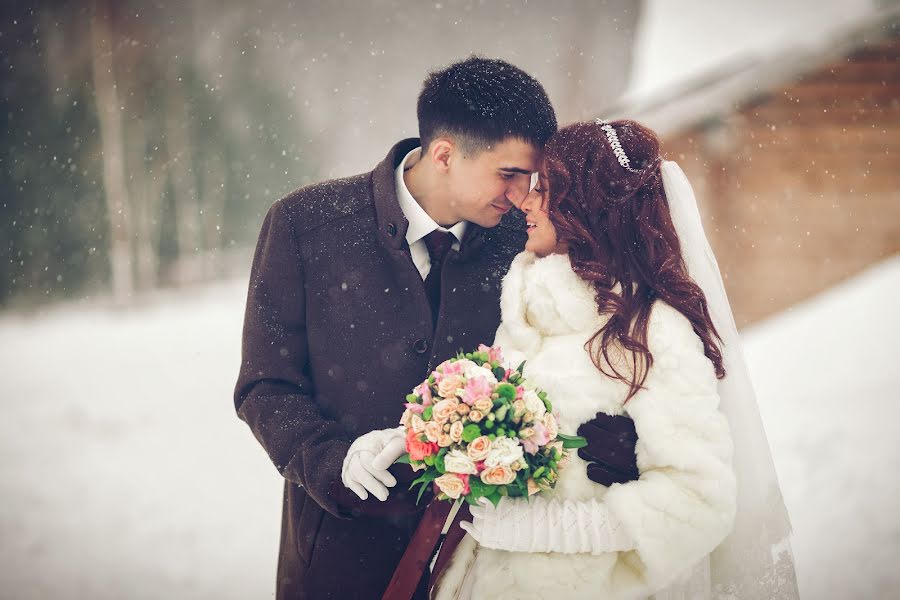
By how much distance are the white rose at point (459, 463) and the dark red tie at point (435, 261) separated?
2.89 ft

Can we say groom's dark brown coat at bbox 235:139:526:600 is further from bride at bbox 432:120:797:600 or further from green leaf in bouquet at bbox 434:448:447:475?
green leaf in bouquet at bbox 434:448:447:475

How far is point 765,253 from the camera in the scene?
7.49 meters

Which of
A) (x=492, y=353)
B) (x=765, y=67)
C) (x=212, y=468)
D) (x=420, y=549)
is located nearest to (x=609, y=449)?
(x=492, y=353)

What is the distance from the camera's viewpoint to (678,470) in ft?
6.40

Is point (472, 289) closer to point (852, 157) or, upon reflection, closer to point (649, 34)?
point (852, 157)

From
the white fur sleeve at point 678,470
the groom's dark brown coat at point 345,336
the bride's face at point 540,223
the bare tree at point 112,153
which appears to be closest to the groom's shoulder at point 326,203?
the groom's dark brown coat at point 345,336

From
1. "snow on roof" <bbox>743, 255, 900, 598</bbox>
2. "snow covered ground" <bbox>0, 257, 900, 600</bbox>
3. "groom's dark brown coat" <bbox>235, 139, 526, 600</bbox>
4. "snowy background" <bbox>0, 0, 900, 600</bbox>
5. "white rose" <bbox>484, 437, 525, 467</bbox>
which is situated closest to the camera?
"white rose" <bbox>484, 437, 525, 467</bbox>

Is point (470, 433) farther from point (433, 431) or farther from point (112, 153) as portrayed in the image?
point (112, 153)

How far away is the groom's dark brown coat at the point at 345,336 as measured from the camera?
99.9 inches

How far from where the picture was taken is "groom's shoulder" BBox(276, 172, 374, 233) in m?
2.65

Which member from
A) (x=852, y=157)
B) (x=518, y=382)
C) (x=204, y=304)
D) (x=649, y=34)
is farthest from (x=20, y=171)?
(x=518, y=382)

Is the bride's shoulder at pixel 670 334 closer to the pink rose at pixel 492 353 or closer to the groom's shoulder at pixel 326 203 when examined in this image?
the pink rose at pixel 492 353

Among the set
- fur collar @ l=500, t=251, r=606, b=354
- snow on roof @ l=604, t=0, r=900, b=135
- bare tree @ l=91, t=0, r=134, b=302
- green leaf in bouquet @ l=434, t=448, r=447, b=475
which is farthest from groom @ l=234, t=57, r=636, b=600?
bare tree @ l=91, t=0, r=134, b=302

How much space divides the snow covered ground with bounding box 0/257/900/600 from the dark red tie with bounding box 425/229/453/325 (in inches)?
120
